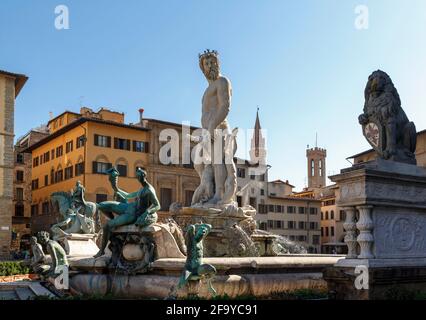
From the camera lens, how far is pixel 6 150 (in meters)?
49.2

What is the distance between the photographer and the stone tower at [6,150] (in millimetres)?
47719

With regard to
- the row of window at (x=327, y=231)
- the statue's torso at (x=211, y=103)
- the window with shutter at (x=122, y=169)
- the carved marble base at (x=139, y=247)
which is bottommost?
the row of window at (x=327, y=231)

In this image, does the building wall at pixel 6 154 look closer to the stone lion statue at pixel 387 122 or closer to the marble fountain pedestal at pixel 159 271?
the marble fountain pedestal at pixel 159 271

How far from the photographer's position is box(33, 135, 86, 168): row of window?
53.7m

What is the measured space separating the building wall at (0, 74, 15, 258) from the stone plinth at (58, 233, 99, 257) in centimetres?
3433

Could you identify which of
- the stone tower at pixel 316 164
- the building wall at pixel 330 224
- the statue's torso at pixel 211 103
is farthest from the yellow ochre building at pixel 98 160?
the stone tower at pixel 316 164

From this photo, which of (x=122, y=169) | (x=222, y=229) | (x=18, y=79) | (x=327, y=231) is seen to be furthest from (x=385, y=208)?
(x=327, y=231)

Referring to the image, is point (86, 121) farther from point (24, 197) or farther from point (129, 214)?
point (129, 214)

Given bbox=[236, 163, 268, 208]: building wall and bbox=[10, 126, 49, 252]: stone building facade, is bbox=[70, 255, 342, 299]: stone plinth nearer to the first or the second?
bbox=[236, 163, 268, 208]: building wall

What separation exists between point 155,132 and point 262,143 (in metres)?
48.0

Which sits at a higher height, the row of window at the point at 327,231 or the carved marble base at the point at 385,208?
the carved marble base at the point at 385,208

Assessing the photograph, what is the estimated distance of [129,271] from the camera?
32.8 feet
